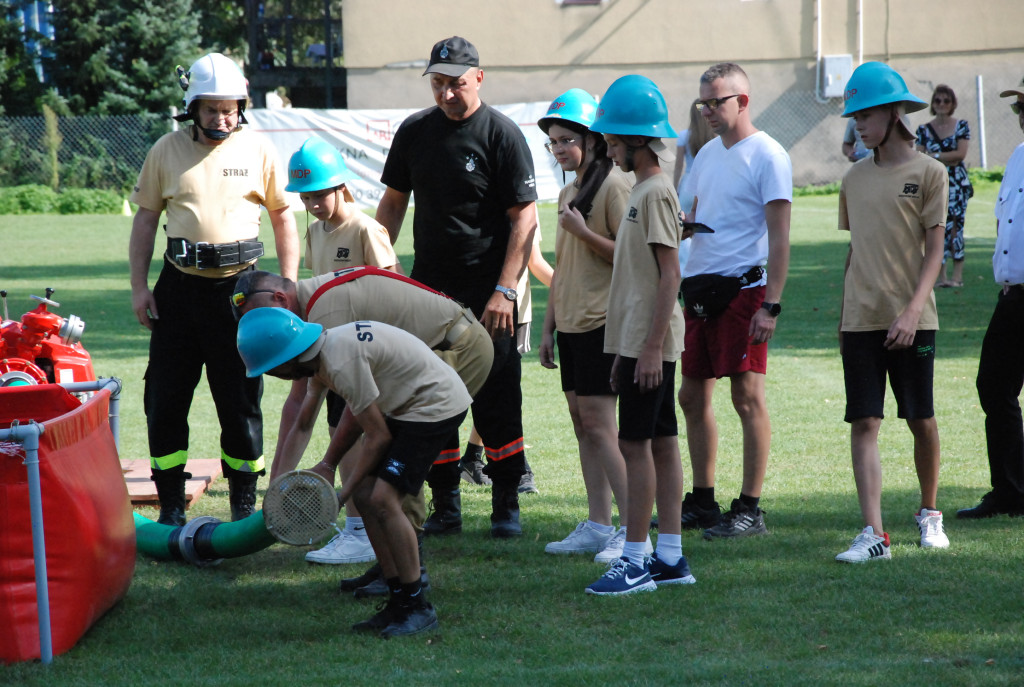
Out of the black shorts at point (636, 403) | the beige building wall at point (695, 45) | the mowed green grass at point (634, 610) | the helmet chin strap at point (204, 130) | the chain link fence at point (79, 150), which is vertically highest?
the beige building wall at point (695, 45)

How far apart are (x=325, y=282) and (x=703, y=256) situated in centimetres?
198

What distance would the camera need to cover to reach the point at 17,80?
1391 inches

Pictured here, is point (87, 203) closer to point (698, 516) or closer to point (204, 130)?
point (204, 130)

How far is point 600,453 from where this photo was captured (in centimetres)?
527

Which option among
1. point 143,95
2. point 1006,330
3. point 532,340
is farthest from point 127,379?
point 143,95

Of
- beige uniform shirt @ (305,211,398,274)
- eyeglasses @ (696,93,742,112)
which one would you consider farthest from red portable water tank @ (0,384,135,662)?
eyeglasses @ (696,93,742,112)

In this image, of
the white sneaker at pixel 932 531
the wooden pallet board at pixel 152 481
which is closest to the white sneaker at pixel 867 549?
the white sneaker at pixel 932 531

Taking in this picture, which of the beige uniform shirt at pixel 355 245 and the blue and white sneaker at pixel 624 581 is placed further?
the beige uniform shirt at pixel 355 245

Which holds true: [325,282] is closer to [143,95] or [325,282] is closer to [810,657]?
[810,657]

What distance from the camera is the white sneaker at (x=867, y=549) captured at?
4.95 m

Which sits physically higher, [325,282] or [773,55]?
[773,55]

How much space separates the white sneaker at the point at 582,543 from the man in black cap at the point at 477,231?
35cm

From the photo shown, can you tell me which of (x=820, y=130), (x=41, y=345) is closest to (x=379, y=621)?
(x=41, y=345)

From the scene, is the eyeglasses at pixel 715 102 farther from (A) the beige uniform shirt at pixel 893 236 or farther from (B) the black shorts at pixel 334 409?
(B) the black shorts at pixel 334 409
